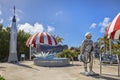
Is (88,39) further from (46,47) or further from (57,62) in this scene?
(46,47)

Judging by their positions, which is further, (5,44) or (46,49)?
(5,44)

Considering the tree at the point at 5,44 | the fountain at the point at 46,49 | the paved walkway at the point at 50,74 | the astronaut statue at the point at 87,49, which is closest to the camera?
the paved walkway at the point at 50,74

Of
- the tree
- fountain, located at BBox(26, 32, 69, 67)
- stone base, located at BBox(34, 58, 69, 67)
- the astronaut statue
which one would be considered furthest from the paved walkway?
the tree

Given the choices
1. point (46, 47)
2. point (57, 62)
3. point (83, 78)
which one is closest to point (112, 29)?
point (83, 78)

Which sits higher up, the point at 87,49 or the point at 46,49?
the point at 46,49

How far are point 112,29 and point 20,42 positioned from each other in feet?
108

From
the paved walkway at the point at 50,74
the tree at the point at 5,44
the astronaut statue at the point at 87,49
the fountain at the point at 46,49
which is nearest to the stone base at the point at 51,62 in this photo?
the fountain at the point at 46,49

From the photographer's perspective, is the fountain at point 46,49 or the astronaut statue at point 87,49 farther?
the fountain at point 46,49

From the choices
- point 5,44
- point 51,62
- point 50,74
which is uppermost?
point 5,44

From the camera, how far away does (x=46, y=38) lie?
21625 millimetres

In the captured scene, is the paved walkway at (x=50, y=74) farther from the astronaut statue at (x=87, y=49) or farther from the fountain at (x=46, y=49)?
the fountain at (x=46, y=49)

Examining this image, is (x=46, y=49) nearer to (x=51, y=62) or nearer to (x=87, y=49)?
(x=51, y=62)

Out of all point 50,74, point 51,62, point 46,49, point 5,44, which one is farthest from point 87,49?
point 5,44

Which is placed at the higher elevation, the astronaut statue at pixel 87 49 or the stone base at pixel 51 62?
the astronaut statue at pixel 87 49
